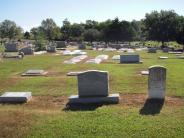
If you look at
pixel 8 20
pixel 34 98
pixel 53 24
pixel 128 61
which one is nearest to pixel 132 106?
pixel 34 98

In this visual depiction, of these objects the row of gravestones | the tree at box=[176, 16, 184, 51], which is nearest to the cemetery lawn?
the row of gravestones

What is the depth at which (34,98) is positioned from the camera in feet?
50.1

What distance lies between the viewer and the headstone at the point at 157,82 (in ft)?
47.7

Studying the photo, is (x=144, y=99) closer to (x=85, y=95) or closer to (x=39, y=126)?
(x=85, y=95)

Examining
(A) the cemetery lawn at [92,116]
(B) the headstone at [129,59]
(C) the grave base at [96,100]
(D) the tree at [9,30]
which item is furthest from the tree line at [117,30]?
(C) the grave base at [96,100]

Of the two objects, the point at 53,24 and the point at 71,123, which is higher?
the point at 53,24

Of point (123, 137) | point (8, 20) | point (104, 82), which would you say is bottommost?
point (123, 137)

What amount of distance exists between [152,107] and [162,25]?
56772 mm

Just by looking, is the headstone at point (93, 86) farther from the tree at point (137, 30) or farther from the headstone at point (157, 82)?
the tree at point (137, 30)

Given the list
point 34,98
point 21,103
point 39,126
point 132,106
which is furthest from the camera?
point 34,98

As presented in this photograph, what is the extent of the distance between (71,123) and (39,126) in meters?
1.04

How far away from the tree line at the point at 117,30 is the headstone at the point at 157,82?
143ft

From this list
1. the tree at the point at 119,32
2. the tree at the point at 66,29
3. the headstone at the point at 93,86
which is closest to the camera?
the headstone at the point at 93,86

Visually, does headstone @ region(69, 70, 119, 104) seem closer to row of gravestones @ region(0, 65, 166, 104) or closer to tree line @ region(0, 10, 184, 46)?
row of gravestones @ region(0, 65, 166, 104)
